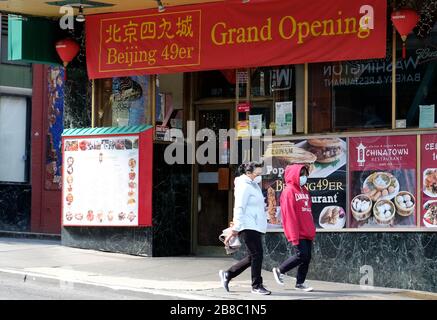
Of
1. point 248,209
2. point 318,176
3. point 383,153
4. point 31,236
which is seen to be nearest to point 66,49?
point 31,236

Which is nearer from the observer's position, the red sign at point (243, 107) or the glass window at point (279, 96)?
the glass window at point (279, 96)

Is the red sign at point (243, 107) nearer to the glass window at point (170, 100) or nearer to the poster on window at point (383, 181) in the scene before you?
the glass window at point (170, 100)

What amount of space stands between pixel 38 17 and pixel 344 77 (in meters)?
5.96

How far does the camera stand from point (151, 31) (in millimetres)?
14094

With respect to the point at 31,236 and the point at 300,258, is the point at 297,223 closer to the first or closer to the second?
the point at 300,258

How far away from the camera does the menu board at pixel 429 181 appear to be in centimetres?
1160

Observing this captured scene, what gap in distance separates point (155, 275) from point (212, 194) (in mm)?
3027

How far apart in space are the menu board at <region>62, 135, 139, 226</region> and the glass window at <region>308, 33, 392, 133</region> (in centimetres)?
337

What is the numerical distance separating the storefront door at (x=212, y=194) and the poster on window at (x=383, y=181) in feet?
9.74

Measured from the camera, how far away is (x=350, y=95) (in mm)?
12531

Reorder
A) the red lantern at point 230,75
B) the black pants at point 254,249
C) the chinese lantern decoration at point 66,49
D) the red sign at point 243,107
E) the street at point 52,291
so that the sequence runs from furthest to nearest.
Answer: the chinese lantern decoration at point 66,49, the red lantern at point 230,75, the red sign at point 243,107, the black pants at point 254,249, the street at point 52,291

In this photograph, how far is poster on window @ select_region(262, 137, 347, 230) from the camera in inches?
484

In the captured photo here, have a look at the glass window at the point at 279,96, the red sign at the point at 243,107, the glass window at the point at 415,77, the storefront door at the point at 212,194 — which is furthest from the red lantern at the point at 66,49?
the glass window at the point at 415,77
